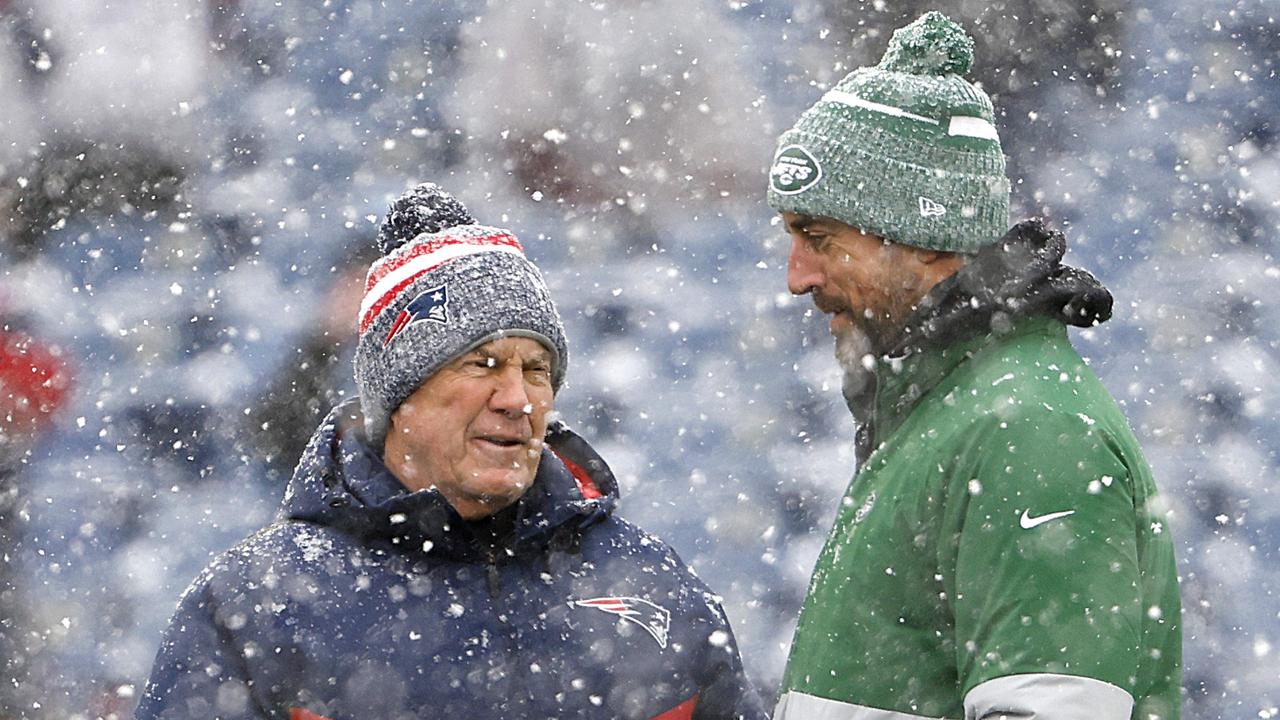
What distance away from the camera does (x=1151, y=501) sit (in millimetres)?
2086

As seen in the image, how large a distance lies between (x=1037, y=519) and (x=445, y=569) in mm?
1045

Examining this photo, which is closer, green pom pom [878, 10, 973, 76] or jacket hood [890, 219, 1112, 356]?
jacket hood [890, 219, 1112, 356]

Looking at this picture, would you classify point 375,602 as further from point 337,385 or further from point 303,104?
point 303,104

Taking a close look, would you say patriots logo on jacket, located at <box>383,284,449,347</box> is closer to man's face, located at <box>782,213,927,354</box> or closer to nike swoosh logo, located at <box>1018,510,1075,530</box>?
man's face, located at <box>782,213,927,354</box>

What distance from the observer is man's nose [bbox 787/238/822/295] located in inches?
95.3

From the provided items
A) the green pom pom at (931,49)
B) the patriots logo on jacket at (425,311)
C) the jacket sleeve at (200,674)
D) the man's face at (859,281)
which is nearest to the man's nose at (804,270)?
the man's face at (859,281)

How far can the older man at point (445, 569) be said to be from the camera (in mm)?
2531

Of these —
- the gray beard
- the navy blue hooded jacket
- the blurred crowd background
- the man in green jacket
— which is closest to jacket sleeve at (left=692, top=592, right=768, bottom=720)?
the navy blue hooded jacket

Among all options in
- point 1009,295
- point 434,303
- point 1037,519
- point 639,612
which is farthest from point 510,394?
point 1037,519

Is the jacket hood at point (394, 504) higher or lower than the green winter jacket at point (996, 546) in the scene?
higher

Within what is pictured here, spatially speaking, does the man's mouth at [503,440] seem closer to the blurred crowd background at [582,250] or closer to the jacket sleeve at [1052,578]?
the jacket sleeve at [1052,578]

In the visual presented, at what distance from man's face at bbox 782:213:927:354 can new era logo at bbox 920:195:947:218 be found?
61 mm

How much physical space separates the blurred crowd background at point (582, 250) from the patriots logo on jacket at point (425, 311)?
208 centimetres

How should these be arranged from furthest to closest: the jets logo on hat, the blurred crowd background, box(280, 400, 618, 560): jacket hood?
1. the blurred crowd background
2. box(280, 400, 618, 560): jacket hood
3. the jets logo on hat
